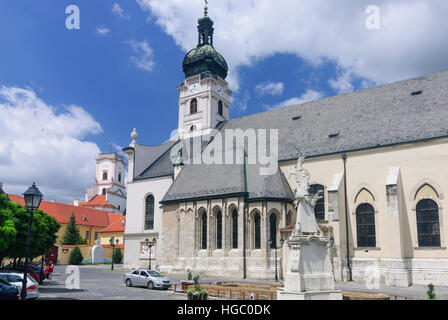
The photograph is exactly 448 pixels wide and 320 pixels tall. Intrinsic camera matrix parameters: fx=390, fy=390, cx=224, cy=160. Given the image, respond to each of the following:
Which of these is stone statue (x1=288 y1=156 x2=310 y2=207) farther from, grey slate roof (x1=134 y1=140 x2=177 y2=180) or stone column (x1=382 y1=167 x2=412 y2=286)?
grey slate roof (x1=134 y1=140 x2=177 y2=180)

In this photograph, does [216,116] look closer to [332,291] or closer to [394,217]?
[394,217]

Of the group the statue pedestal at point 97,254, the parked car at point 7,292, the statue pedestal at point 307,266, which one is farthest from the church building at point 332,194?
the statue pedestal at point 97,254

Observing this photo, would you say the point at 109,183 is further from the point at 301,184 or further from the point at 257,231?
the point at 301,184

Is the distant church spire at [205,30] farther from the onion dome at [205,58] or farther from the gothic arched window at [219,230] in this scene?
the gothic arched window at [219,230]

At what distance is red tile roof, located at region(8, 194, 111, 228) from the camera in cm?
6950

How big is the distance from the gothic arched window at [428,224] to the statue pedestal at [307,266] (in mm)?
14678

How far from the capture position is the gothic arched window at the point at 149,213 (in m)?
38.5

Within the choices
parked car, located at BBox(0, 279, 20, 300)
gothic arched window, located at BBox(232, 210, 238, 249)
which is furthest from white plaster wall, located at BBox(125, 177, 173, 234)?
parked car, located at BBox(0, 279, 20, 300)

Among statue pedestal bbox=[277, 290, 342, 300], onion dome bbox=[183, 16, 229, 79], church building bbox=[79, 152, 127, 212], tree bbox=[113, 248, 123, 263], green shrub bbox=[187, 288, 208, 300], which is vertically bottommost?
tree bbox=[113, 248, 123, 263]

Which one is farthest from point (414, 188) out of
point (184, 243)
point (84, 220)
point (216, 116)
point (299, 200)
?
point (84, 220)

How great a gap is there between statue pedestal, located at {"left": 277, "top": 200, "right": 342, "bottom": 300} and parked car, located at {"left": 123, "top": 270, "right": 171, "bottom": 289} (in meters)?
11.5

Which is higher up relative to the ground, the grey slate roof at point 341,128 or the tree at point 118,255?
the grey slate roof at point 341,128

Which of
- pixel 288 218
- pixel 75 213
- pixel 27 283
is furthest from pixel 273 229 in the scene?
pixel 75 213

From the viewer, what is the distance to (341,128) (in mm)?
30656
